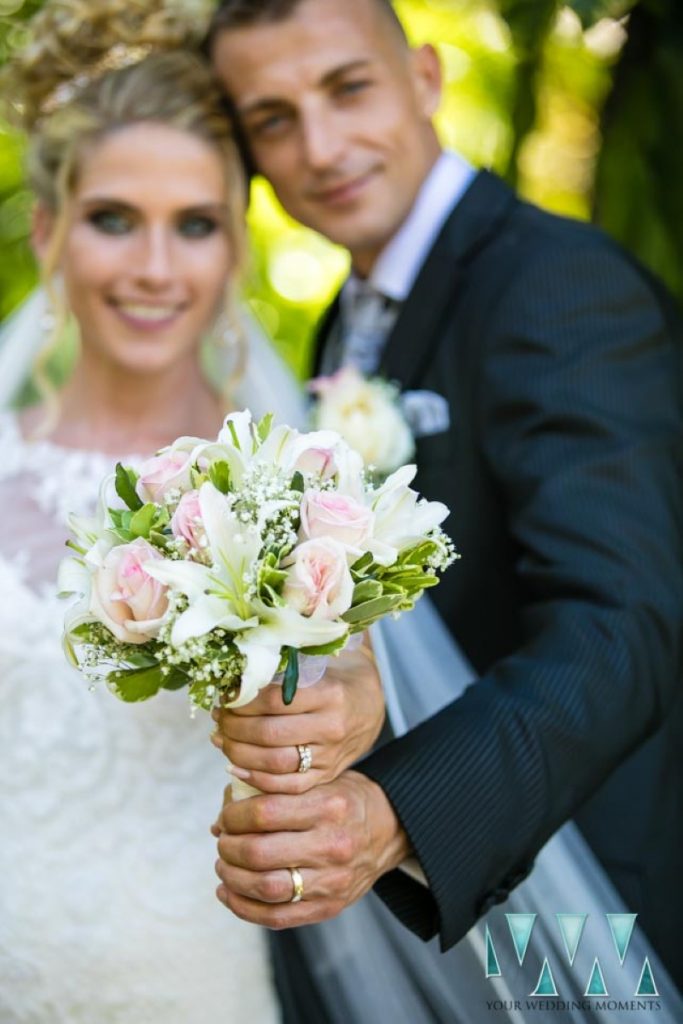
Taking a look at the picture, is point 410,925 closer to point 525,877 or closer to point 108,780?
point 525,877

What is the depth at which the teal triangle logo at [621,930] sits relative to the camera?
8.50ft

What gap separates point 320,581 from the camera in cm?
179

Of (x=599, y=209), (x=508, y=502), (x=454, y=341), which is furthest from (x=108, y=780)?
(x=599, y=209)

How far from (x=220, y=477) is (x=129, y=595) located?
23 centimetres

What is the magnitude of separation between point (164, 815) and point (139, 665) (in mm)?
1127

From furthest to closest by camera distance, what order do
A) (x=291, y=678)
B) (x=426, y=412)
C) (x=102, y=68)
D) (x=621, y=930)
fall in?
1. (x=102, y=68)
2. (x=426, y=412)
3. (x=621, y=930)
4. (x=291, y=678)

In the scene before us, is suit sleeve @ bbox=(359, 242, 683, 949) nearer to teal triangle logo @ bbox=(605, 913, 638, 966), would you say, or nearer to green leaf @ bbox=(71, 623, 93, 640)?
teal triangle logo @ bbox=(605, 913, 638, 966)

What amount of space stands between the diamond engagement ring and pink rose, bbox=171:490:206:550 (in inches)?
17.0

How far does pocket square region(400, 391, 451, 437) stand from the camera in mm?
2908

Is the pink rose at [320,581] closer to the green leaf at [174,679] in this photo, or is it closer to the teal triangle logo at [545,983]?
the green leaf at [174,679]

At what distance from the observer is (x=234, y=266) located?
3.43 meters

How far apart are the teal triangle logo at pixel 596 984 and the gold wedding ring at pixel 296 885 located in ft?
2.76

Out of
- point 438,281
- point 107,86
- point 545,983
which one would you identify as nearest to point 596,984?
point 545,983

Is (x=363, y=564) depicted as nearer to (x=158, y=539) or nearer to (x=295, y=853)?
(x=158, y=539)
